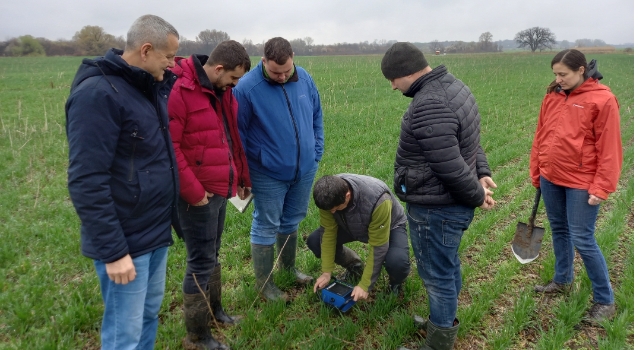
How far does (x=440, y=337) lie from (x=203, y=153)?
1867 mm

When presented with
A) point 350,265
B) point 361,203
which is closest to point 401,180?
point 361,203

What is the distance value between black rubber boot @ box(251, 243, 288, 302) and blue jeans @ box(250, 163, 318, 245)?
0.06 m

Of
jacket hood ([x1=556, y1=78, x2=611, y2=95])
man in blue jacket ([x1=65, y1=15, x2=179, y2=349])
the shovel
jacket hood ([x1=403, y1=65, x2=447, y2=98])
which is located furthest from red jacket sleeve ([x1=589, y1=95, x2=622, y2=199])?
man in blue jacket ([x1=65, y1=15, x2=179, y2=349])

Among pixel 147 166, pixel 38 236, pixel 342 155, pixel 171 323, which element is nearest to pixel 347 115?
pixel 342 155

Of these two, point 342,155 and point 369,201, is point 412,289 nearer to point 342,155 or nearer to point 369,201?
point 369,201

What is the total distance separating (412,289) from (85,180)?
2.67 m

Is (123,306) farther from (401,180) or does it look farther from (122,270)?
(401,180)

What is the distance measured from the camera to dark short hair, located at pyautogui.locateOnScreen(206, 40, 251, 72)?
2686mm

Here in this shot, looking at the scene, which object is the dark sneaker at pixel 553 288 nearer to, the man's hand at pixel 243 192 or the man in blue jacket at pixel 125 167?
the man's hand at pixel 243 192

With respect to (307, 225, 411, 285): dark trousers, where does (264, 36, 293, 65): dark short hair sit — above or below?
above

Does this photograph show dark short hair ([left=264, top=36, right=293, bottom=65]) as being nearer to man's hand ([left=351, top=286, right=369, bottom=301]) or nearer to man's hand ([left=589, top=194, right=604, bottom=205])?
man's hand ([left=351, top=286, right=369, bottom=301])

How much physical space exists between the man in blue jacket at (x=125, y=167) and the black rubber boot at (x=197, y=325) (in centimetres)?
63

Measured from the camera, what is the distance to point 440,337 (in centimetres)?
279

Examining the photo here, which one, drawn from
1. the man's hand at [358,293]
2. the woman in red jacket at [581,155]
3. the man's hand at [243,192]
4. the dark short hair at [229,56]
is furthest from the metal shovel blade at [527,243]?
the dark short hair at [229,56]
